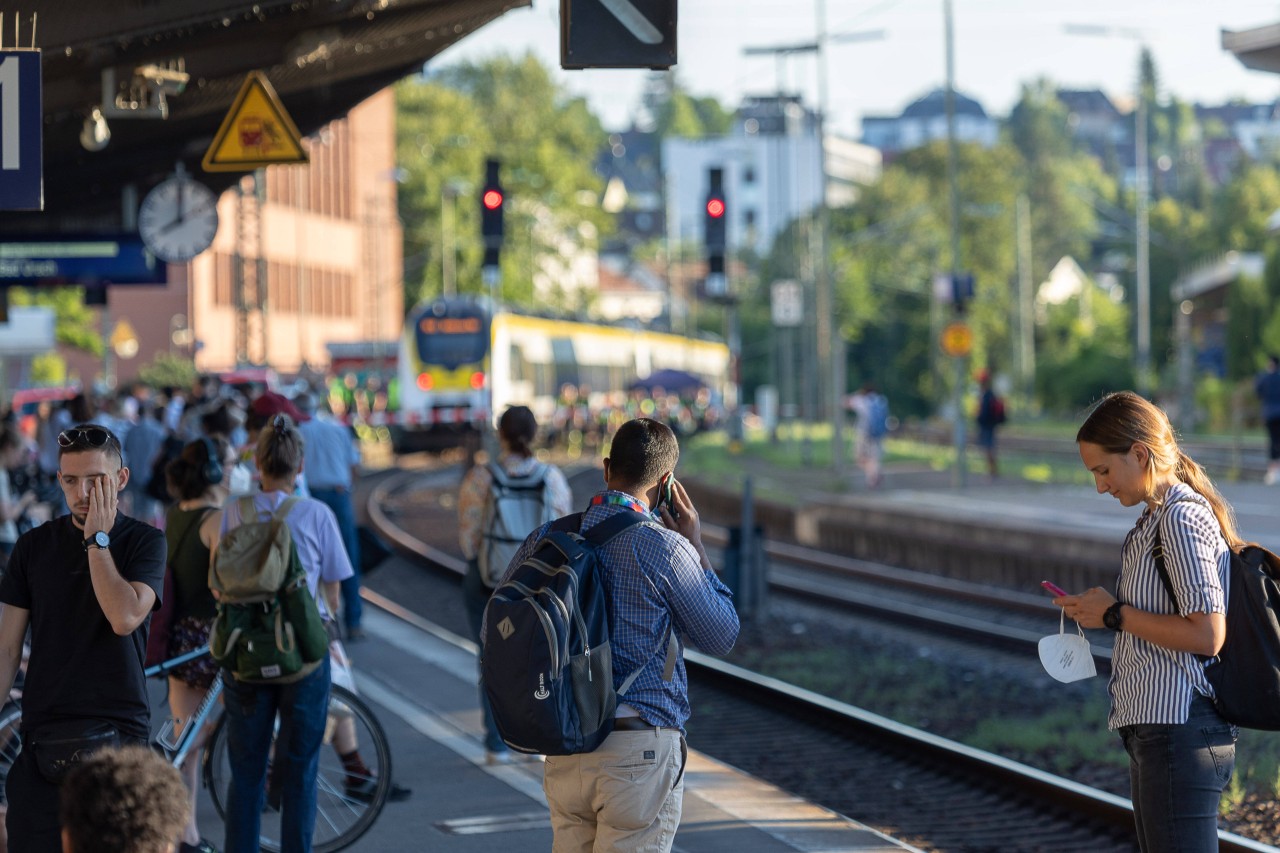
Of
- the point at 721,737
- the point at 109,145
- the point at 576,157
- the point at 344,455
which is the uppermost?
the point at 576,157

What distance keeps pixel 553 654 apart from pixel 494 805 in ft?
12.8

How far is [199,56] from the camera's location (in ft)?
41.1

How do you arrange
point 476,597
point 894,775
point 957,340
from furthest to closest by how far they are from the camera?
point 957,340 < point 894,775 < point 476,597

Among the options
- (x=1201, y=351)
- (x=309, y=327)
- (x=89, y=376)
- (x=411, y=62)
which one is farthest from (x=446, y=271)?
(x=411, y=62)

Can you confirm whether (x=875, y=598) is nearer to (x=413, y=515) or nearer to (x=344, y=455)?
(x=344, y=455)

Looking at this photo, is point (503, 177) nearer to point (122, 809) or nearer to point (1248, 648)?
point (1248, 648)

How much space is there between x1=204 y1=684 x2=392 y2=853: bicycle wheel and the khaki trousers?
8.41ft

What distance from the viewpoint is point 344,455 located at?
13008 millimetres

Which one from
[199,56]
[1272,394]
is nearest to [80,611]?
[199,56]

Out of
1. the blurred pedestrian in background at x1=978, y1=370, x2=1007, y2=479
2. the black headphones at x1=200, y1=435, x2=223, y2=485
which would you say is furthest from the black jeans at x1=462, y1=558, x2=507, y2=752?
the blurred pedestrian in background at x1=978, y1=370, x2=1007, y2=479

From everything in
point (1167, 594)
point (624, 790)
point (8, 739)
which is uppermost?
point (1167, 594)

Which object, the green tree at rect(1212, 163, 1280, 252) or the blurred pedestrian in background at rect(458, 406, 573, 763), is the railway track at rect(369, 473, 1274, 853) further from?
the green tree at rect(1212, 163, 1280, 252)

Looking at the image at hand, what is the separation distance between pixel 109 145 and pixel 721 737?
293 inches

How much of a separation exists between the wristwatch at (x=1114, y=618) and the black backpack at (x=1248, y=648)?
0.13 m
